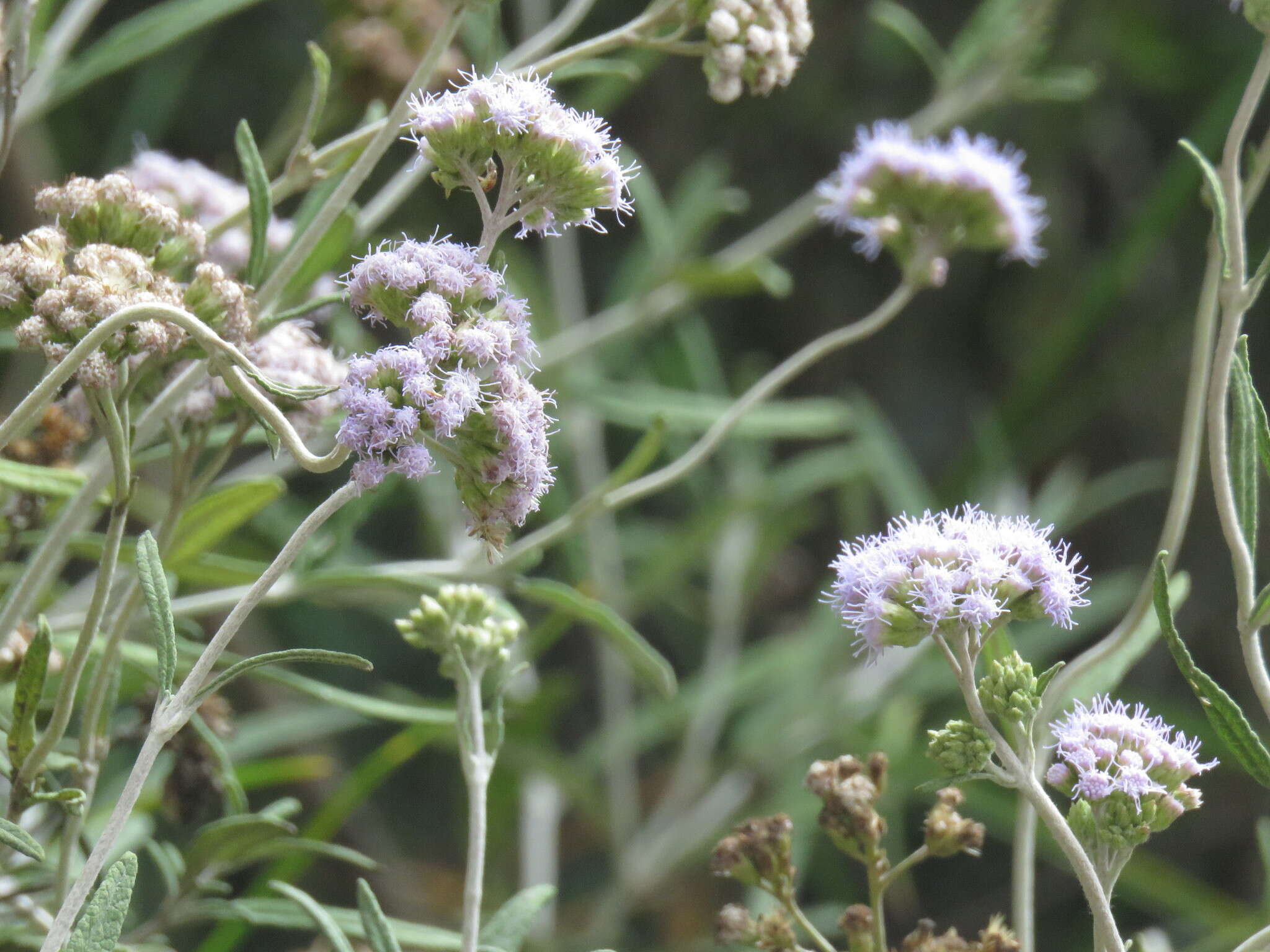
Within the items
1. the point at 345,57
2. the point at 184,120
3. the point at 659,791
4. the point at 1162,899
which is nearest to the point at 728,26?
the point at 345,57

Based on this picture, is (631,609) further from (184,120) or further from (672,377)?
(184,120)

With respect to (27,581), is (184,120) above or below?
above

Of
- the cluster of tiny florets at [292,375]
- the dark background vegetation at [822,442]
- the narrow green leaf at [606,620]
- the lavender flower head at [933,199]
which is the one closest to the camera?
the cluster of tiny florets at [292,375]

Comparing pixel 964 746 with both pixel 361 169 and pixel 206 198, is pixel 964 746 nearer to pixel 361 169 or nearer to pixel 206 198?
pixel 361 169

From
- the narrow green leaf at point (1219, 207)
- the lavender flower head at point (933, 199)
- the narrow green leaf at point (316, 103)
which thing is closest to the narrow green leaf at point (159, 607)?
the narrow green leaf at point (316, 103)

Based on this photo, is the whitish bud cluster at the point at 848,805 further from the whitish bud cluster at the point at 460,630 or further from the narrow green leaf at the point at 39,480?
the narrow green leaf at the point at 39,480

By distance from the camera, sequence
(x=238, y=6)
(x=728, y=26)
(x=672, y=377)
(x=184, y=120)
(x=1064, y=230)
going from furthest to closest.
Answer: (x=1064, y=230) < (x=184, y=120) < (x=672, y=377) < (x=238, y=6) < (x=728, y=26)
